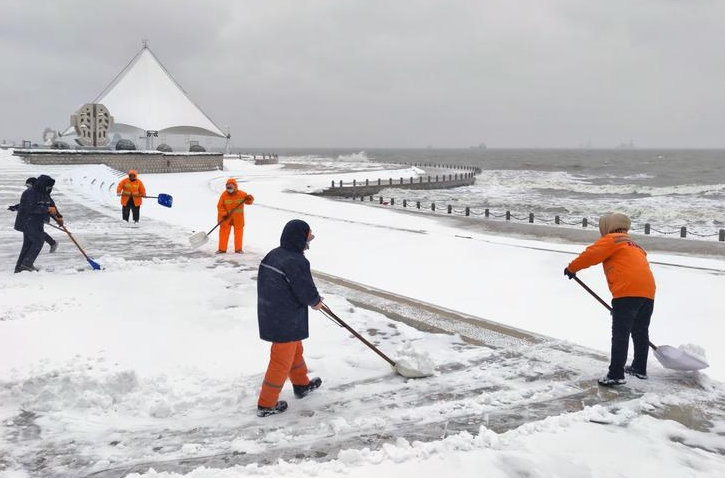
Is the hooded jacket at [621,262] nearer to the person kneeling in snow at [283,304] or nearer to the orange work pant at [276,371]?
the person kneeling in snow at [283,304]

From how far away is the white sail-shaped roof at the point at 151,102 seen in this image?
4875cm

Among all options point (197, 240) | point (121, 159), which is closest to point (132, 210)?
point (197, 240)

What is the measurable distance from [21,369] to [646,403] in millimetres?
4903

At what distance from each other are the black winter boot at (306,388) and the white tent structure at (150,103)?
48.6 meters

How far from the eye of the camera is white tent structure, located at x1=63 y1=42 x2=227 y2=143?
160 feet

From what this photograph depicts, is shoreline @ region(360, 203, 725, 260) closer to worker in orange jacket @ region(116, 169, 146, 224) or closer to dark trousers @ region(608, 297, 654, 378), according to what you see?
worker in orange jacket @ region(116, 169, 146, 224)

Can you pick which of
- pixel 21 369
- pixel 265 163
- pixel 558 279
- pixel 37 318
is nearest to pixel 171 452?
pixel 21 369

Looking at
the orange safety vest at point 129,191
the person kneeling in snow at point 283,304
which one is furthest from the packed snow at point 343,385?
the orange safety vest at point 129,191

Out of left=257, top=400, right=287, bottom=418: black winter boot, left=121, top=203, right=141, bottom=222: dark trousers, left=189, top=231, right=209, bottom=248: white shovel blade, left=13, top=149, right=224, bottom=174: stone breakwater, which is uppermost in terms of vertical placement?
left=13, top=149, right=224, bottom=174: stone breakwater

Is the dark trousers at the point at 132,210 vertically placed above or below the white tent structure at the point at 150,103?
below

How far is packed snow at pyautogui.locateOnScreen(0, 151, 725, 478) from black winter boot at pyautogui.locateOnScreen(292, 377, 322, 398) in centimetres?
7

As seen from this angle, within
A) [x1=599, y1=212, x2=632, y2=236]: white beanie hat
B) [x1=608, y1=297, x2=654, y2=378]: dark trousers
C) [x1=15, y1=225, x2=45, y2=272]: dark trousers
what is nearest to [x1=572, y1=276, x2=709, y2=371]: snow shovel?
[x1=608, y1=297, x2=654, y2=378]: dark trousers

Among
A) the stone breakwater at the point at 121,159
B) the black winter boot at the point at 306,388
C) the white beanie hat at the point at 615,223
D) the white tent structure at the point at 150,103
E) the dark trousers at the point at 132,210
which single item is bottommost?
the black winter boot at the point at 306,388

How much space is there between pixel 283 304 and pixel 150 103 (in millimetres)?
51905
